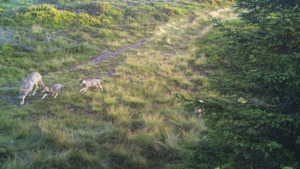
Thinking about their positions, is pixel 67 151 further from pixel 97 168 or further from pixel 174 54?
pixel 174 54

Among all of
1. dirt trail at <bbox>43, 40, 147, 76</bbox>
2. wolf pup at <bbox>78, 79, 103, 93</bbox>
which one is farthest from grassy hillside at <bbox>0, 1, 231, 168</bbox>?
wolf pup at <bbox>78, 79, 103, 93</bbox>

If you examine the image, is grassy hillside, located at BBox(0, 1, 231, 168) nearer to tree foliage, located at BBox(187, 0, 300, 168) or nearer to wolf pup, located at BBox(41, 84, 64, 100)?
wolf pup, located at BBox(41, 84, 64, 100)

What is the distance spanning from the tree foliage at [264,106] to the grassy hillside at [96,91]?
0.52 meters

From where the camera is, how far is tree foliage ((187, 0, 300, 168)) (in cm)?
205

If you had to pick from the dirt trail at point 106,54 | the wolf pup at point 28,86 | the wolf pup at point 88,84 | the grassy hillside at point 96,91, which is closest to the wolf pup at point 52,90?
the grassy hillside at point 96,91

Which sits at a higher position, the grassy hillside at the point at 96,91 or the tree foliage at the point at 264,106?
the tree foliage at the point at 264,106

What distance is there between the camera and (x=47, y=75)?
8.31 m

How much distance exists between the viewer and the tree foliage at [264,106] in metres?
2.05

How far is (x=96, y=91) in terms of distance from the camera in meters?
7.29

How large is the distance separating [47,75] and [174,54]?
302 inches

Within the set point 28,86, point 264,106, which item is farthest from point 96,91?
point 264,106

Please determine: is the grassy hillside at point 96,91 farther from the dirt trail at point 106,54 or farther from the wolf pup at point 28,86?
the wolf pup at point 28,86

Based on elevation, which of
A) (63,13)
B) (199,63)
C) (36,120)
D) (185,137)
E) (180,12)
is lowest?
(36,120)

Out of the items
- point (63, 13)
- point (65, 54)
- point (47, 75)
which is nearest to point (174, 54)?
point (65, 54)
